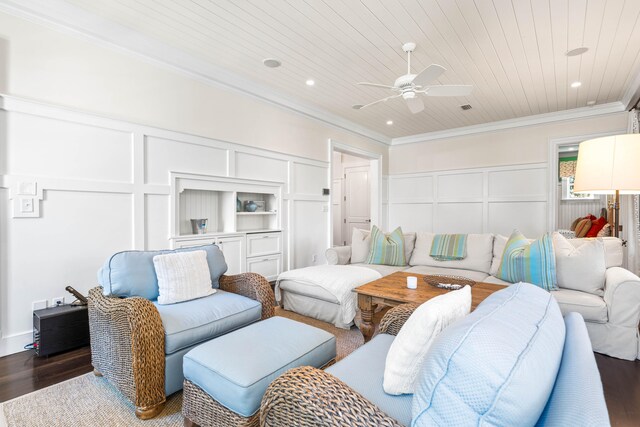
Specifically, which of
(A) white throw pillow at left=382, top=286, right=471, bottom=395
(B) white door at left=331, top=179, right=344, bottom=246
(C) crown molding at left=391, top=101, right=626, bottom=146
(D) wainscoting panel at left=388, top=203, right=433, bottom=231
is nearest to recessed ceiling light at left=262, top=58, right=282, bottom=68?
(A) white throw pillow at left=382, top=286, right=471, bottom=395

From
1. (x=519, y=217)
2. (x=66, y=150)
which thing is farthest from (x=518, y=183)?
(x=66, y=150)

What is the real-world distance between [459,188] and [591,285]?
3747 millimetres

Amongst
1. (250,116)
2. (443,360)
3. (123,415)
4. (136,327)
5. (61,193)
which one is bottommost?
(123,415)

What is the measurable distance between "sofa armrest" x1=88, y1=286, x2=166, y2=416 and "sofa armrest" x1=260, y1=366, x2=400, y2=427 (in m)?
0.92

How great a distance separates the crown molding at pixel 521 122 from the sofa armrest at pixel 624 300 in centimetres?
373

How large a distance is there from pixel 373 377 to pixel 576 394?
27.6 inches

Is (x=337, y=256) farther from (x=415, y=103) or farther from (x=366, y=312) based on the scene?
(x=415, y=103)

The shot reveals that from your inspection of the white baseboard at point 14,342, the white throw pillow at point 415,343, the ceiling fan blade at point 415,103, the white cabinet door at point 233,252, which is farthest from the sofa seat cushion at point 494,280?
the white baseboard at point 14,342

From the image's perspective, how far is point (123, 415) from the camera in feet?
5.67

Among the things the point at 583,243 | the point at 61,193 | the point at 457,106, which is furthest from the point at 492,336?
the point at 457,106

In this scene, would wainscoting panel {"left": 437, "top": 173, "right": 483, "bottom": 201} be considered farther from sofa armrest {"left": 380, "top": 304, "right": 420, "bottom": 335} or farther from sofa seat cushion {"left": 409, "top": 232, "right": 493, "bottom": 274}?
sofa armrest {"left": 380, "top": 304, "right": 420, "bottom": 335}

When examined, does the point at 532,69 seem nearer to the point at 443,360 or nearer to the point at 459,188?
the point at 459,188

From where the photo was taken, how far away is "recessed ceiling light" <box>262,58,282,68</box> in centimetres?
344

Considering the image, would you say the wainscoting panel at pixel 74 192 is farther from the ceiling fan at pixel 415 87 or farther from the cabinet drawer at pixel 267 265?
the ceiling fan at pixel 415 87
